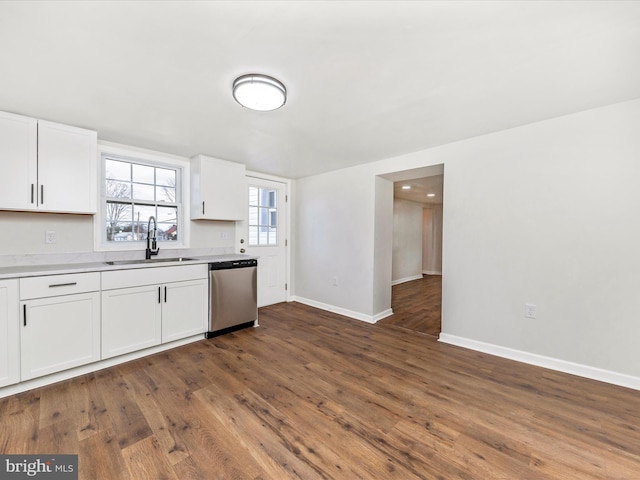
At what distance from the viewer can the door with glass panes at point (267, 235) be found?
4.34 m

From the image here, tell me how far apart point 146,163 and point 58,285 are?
170cm

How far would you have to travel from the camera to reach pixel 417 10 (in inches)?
49.1

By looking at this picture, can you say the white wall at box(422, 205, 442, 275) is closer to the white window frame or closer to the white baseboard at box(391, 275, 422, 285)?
the white baseboard at box(391, 275, 422, 285)

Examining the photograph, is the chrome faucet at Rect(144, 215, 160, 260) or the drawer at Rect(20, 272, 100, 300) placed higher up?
the chrome faucet at Rect(144, 215, 160, 260)

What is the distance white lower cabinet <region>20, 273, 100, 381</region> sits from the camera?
2.07m

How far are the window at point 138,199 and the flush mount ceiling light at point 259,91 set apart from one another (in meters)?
2.07

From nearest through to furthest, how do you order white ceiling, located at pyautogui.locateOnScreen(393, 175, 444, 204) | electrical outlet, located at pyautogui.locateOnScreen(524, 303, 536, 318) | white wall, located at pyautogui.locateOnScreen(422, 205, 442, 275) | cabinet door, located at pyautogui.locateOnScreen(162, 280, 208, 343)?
electrical outlet, located at pyautogui.locateOnScreen(524, 303, 536, 318), cabinet door, located at pyautogui.locateOnScreen(162, 280, 208, 343), white ceiling, located at pyautogui.locateOnScreen(393, 175, 444, 204), white wall, located at pyautogui.locateOnScreen(422, 205, 442, 275)

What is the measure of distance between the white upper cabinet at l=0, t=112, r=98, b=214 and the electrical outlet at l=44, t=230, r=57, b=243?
32cm

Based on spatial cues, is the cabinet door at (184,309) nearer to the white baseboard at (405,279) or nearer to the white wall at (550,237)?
the white wall at (550,237)

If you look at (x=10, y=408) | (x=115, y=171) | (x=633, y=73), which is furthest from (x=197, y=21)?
(x=10, y=408)

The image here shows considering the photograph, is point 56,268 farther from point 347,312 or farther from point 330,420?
point 347,312

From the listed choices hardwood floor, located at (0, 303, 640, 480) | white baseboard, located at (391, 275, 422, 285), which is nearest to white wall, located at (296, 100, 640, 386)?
hardwood floor, located at (0, 303, 640, 480)

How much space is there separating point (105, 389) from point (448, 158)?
12.8 ft

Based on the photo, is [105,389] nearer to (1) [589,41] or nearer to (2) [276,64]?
(2) [276,64]
